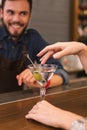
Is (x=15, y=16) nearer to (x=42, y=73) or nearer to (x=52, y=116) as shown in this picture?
(x=42, y=73)

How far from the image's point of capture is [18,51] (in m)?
2.08

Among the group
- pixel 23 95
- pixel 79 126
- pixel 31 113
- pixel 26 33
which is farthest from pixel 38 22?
pixel 79 126

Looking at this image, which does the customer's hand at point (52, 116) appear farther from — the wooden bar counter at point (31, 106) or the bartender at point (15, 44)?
the bartender at point (15, 44)

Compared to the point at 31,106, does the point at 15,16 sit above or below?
above

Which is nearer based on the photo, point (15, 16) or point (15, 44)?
point (15, 44)

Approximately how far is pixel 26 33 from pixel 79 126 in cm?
145

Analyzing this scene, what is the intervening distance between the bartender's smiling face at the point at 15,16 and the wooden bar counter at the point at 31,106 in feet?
→ 2.89

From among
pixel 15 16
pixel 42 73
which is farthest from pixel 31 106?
pixel 15 16

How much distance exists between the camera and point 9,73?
1.93 m

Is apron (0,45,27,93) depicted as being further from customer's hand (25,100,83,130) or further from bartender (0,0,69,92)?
customer's hand (25,100,83,130)

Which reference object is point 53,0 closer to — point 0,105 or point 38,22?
point 38,22

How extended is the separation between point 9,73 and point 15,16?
54 centimetres

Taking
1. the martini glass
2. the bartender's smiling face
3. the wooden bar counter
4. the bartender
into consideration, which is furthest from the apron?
the martini glass

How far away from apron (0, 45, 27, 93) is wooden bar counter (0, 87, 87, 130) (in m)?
0.55
